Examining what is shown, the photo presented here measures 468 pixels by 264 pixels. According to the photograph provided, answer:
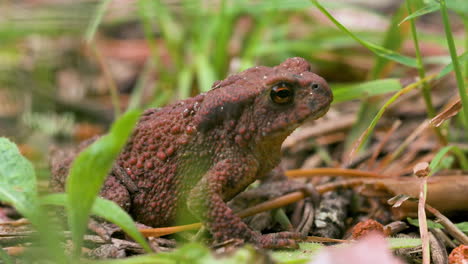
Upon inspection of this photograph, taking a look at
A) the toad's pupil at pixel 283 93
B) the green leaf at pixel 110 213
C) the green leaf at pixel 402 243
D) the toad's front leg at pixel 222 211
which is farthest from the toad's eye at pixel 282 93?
the green leaf at pixel 110 213

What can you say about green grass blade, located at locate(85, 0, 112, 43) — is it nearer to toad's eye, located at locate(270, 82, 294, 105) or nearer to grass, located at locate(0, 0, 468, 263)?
grass, located at locate(0, 0, 468, 263)

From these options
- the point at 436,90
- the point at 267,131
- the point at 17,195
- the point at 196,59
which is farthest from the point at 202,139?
the point at 436,90

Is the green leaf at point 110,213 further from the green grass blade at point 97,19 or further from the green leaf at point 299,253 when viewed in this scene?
the green grass blade at point 97,19

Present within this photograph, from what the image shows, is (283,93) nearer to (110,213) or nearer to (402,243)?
(402,243)

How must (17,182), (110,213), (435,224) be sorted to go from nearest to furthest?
(110,213) → (17,182) → (435,224)

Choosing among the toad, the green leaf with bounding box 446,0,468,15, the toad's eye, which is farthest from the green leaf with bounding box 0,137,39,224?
the green leaf with bounding box 446,0,468,15

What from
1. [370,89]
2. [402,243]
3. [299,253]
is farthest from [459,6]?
[299,253]
